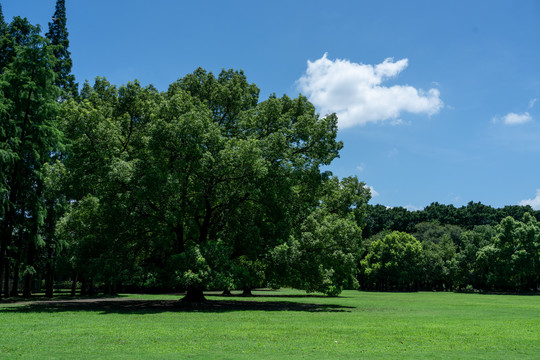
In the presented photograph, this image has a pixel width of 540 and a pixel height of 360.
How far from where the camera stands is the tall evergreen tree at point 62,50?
40.1 m

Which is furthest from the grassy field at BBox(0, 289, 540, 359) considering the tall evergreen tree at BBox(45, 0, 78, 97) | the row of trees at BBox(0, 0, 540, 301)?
the tall evergreen tree at BBox(45, 0, 78, 97)

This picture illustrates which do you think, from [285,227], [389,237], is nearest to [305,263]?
[285,227]

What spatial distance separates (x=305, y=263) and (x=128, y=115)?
1637cm

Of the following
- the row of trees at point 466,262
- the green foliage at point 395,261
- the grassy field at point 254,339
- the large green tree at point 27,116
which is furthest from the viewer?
the green foliage at point 395,261

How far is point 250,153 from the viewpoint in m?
25.2

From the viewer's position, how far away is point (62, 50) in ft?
133

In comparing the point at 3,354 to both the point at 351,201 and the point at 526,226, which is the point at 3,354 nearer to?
the point at 351,201

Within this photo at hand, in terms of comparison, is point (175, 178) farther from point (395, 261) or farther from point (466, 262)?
point (466, 262)

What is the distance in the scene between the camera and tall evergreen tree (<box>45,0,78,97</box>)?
1577 inches

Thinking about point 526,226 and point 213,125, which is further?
point 526,226

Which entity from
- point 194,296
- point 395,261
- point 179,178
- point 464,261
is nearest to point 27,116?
point 179,178

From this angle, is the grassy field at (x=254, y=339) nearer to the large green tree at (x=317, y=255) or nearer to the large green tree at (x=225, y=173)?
the large green tree at (x=225, y=173)

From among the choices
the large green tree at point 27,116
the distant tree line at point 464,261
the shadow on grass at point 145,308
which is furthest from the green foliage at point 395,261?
the large green tree at point 27,116

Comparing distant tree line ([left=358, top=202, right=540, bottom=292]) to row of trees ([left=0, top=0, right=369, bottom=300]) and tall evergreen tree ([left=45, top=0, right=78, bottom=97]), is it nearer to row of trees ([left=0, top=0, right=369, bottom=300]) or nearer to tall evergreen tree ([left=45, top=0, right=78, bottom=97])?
row of trees ([left=0, top=0, right=369, bottom=300])
